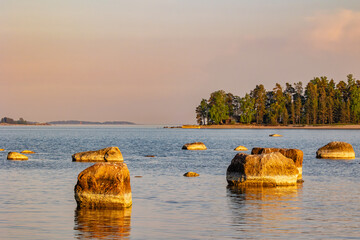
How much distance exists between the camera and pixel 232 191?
3478cm

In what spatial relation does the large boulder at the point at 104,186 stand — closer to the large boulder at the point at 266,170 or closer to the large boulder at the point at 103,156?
the large boulder at the point at 266,170

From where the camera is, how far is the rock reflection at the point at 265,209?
23.3 meters

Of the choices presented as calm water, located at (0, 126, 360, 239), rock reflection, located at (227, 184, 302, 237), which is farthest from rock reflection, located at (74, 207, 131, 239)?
rock reflection, located at (227, 184, 302, 237)

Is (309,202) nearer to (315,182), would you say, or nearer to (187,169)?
(315,182)

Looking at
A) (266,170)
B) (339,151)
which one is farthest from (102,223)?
(339,151)

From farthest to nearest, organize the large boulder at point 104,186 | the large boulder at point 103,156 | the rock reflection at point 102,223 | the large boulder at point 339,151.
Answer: the large boulder at point 339,151, the large boulder at point 103,156, the large boulder at point 104,186, the rock reflection at point 102,223

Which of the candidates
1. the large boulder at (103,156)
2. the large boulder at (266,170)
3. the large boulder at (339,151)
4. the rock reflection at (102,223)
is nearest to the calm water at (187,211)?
the rock reflection at (102,223)

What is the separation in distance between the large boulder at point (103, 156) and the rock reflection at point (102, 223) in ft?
91.5

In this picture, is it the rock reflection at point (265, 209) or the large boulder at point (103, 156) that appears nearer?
the rock reflection at point (265, 209)

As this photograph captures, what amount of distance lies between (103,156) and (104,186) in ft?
99.5

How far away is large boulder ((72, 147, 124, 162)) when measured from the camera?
180ft

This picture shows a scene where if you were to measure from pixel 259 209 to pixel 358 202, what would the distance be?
6299 mm

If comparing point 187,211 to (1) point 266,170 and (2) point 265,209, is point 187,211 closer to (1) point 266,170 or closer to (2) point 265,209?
(2) point 265,209

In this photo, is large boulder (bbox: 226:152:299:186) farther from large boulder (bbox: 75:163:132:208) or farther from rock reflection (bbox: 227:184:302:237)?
large boulder (bbox: 75:163:132:208)
